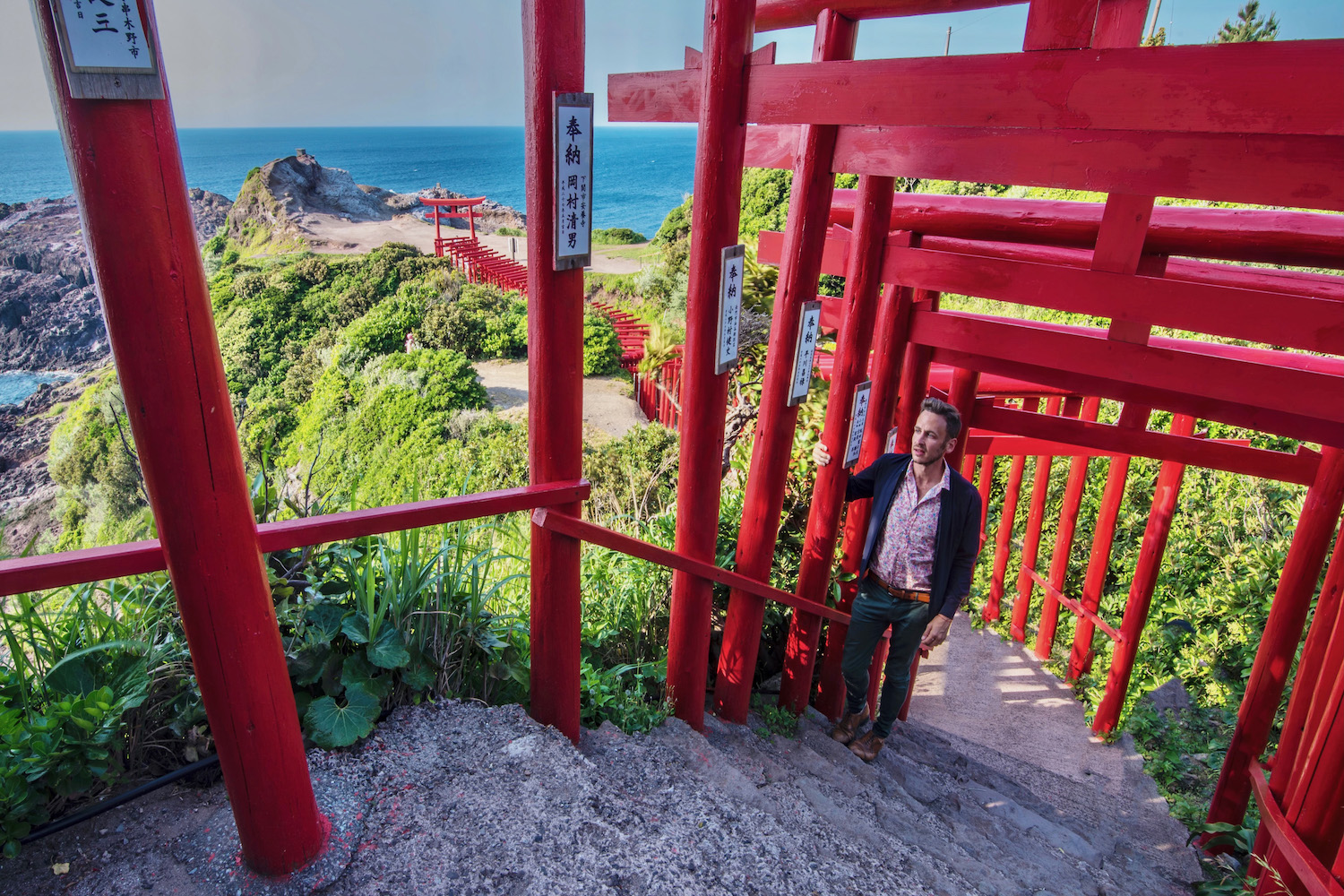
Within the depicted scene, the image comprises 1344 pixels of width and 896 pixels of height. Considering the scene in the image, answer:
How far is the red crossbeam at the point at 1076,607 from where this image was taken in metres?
4.25

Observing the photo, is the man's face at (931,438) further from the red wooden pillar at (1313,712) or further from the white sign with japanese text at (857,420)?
the red wooden pillar at (1313,712)

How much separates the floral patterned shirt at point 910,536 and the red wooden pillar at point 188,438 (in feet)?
7.09

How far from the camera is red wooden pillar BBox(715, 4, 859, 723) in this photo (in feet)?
7.96

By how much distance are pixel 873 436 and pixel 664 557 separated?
127 cm

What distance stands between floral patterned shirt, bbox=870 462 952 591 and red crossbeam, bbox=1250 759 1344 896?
1195 millimetres

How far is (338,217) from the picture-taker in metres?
26.5

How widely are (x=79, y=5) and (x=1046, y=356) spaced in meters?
2.71

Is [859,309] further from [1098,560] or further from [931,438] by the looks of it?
[1098,560]

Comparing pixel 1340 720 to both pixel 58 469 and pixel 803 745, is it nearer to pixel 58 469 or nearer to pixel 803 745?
pixel 803 745

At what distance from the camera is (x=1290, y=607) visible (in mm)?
3016

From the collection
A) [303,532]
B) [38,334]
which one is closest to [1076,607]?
[303,532]

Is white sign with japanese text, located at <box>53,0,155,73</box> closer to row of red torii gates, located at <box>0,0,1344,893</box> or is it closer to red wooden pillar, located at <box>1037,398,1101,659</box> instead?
row of red torii gates, located at <box>0,0,1344,893</box>

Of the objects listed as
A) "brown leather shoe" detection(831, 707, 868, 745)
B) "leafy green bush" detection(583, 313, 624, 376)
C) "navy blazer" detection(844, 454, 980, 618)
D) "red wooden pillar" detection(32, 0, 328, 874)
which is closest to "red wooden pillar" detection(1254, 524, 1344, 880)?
"navy blazer" detection(844, 454, 980, 618)

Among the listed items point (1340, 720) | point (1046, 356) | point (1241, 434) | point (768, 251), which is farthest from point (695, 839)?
point (1241, 434)
